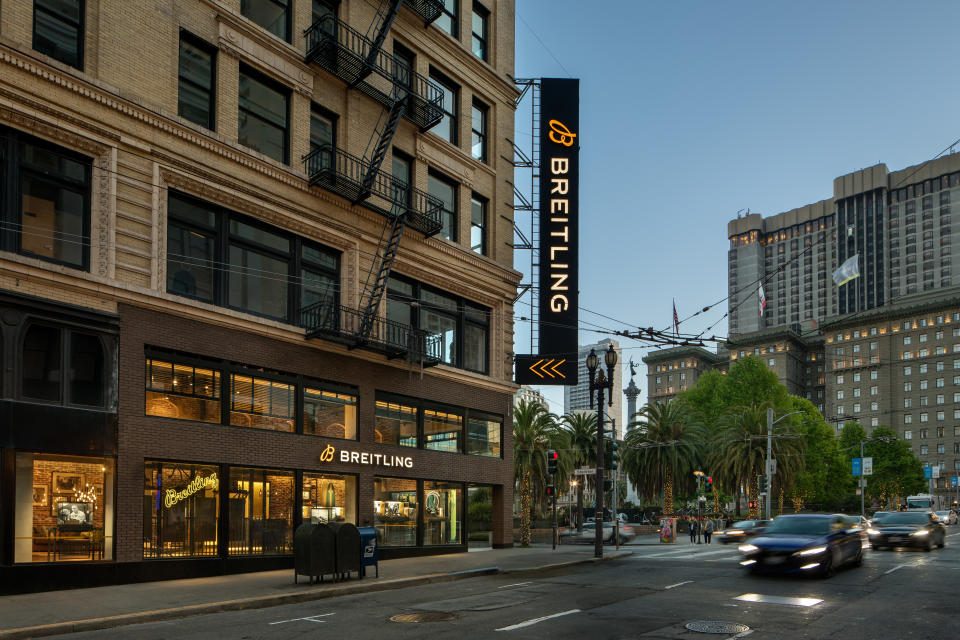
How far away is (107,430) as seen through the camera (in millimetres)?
18125

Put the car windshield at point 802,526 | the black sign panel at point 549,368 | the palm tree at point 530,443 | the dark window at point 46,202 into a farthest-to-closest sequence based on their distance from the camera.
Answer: the palm tree at point 530,443 < the black sign panel at point 549,368 < the car windshield at point 802,526 < the dark window at point 46,202

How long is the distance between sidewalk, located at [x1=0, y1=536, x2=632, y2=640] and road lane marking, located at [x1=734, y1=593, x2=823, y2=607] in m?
7.42

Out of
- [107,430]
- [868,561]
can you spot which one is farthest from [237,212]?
[868,561]

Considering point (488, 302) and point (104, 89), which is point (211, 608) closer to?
point (104, 89)

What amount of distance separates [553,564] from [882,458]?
102m

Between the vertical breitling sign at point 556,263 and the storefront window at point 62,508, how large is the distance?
17.2 m

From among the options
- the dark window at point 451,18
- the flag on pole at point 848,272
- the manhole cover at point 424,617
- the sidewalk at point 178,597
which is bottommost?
the sidewalk at point 178,597

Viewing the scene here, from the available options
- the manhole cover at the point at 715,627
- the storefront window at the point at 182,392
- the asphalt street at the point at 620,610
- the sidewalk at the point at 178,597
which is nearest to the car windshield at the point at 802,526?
the asphalt street at the point at 620,610

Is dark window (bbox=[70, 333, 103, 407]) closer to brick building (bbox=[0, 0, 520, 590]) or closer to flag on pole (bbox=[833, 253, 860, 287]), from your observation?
brick building (bbox=[0, 0, 520, 590])

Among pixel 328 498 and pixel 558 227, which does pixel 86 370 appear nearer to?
pixel 328 498

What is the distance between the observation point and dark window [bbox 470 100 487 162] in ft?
107

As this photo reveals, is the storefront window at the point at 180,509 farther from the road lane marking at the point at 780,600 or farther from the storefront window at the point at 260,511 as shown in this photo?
the road lane marking at the point at 780,600

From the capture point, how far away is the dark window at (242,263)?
20.8 m

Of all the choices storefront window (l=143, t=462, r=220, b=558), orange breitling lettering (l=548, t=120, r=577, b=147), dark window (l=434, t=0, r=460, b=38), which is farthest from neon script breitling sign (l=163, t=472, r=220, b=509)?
orange breitling lettering (l=548, t=120, r=577, b=147)
